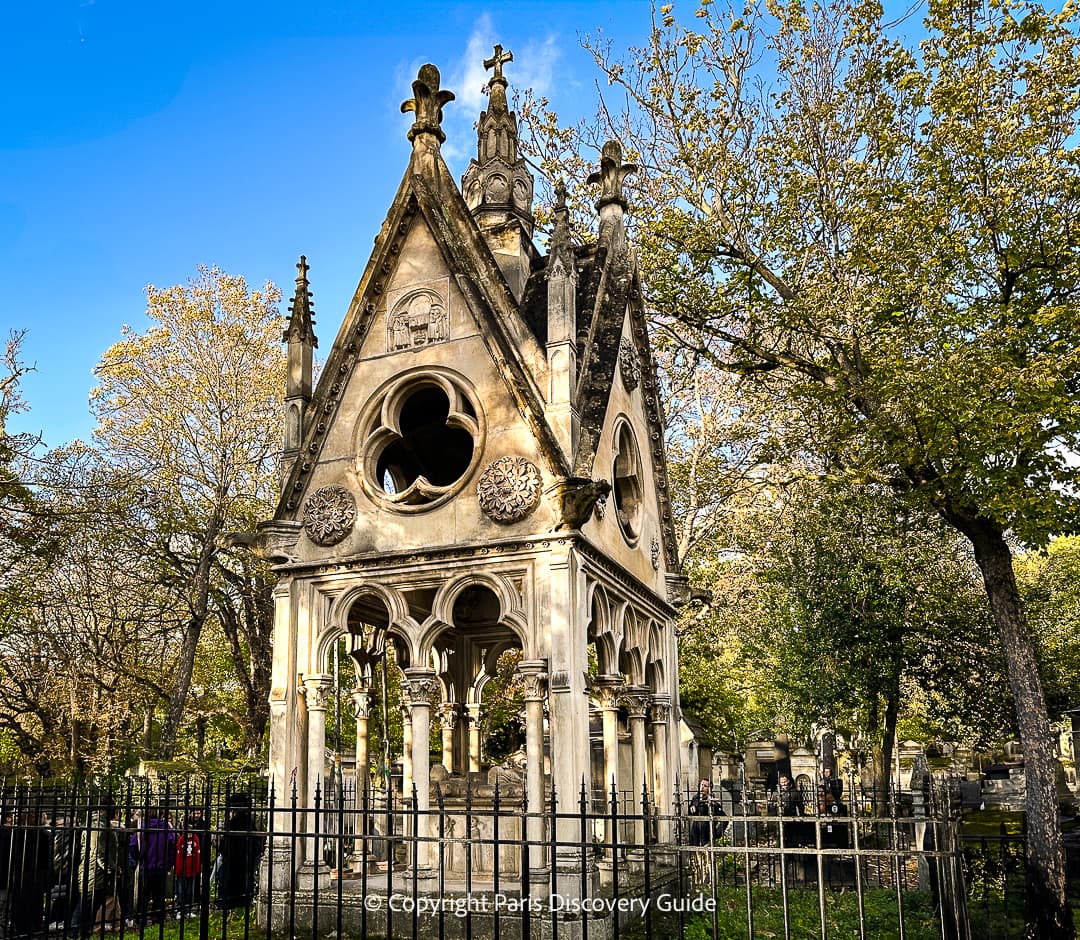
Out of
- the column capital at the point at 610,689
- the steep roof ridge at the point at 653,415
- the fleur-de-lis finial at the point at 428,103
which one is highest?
the fleur-de-lis finial at the point at 428,103

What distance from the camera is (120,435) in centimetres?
2712

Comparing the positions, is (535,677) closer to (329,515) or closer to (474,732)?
(329,515)

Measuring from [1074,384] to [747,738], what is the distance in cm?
2905

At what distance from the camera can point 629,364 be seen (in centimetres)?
1399

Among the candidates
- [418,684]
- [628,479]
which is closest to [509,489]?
[418,684]

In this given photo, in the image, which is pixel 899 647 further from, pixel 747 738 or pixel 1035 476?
pixel 747 738

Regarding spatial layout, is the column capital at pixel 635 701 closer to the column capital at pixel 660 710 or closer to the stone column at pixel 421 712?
the column capital at pixel 660 710

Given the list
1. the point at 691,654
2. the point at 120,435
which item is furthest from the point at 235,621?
the point at 691,654

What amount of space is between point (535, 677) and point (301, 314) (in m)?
6.08

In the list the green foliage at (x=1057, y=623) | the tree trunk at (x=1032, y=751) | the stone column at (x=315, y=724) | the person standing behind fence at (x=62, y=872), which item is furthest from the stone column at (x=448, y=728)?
the green foliage at (x=1057, y=623)

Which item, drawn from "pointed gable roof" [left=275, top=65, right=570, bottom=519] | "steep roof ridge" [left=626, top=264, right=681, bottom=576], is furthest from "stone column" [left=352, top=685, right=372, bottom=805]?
"steep roof ridge" [left=626, top=264, right=681, bottom=576]

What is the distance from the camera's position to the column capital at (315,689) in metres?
11.5

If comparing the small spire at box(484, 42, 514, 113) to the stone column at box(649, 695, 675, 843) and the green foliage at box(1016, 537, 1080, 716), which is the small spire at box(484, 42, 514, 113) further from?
the green foliage at box(1016, 537, 1080, 716)

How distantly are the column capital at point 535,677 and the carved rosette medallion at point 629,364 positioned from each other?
15.7 feet
